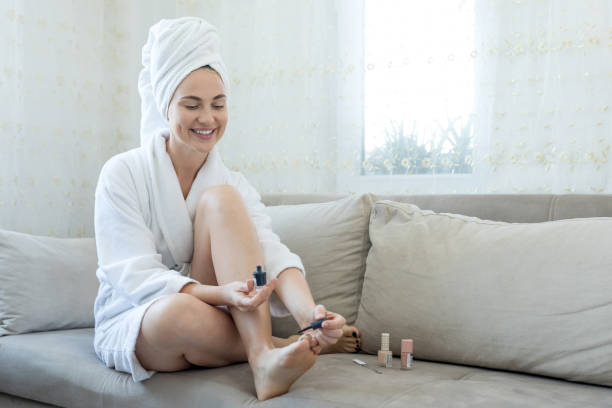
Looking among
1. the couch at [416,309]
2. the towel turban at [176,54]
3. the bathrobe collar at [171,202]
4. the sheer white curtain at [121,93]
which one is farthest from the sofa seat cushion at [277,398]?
the sheer white curtain at [121,93]

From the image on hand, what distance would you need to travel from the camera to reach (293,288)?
1479 mm

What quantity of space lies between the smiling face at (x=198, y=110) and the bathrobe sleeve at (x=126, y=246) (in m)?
0.18

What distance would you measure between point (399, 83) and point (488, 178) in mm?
486

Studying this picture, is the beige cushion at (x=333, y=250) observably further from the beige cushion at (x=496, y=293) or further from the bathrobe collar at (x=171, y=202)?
the bathrobe collar at (x=171, y=202)

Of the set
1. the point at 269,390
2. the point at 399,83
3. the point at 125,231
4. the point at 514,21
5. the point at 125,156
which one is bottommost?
the point at 269,390

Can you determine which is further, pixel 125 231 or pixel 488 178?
pixel 488 178

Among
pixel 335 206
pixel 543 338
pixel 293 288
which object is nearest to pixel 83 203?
pixel 335 206

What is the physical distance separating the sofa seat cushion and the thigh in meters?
0.04

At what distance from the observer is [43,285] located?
1.93 meters

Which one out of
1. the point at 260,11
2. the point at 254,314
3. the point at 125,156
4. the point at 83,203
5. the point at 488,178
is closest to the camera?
the point at 254,314

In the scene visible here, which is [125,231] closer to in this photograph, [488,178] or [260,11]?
[488,178]

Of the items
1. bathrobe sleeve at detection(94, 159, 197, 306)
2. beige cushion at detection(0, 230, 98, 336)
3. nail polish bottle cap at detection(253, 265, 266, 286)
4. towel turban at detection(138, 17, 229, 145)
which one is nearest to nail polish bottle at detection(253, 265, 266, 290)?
nail polish bottle cap at detection(253, 265, 266, 286)

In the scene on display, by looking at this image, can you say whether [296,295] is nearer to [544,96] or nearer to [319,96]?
[544,96]

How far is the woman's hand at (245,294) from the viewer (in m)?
1.30
